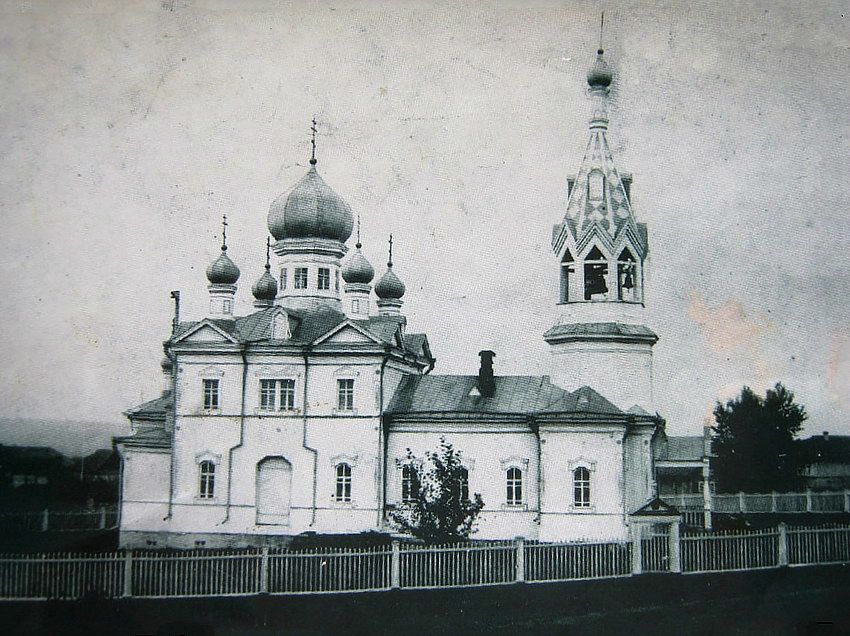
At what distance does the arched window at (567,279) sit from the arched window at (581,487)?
3781mm

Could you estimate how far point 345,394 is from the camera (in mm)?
24031

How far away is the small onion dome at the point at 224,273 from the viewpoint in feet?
82.2

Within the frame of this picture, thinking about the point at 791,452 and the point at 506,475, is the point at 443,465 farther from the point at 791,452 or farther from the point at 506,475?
the point at 791,452

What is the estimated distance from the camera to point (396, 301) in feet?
94.0

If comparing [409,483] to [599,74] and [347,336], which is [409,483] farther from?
[599,74]

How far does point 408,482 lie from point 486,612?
833 cm

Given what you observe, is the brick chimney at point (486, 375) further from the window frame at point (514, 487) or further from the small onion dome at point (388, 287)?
the small onion dome at point (388, 287)

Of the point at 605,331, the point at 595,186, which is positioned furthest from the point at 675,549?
the point at 595,186

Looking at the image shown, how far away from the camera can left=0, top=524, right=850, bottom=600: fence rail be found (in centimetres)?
1508

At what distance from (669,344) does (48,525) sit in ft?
37.6

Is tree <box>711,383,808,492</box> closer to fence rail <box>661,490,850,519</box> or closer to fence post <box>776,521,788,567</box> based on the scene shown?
fence rail <box>661,490,850,519</box>

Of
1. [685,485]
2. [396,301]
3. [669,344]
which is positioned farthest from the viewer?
[685,485]

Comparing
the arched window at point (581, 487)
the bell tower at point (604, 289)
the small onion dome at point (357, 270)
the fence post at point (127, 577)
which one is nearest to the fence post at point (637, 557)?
the arched window at point (581, 487)

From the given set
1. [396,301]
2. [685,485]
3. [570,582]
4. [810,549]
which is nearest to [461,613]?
[570,582]
